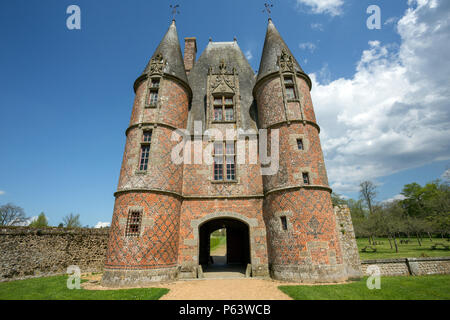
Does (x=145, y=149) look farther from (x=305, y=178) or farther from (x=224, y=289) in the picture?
(x=305, y=178)

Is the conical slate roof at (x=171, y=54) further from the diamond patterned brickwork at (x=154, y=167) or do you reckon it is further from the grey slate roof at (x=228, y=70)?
the diamond patterned brickwork at (x=154, y=167)

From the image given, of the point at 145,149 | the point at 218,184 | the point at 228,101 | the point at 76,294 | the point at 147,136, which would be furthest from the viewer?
the point at 228,101

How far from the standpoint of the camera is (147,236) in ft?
34.0

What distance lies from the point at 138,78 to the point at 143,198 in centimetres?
834

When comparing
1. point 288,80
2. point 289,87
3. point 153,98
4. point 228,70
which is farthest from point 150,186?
point 228,70

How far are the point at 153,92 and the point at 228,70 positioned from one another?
738 centimetres

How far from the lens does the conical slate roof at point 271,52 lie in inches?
556

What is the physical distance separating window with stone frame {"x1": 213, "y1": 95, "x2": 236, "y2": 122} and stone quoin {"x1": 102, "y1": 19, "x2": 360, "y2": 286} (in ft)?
0.26

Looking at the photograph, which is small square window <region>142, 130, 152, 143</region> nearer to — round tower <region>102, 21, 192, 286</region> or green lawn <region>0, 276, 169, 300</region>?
round tower <region>102, 21, 192, 286</region>

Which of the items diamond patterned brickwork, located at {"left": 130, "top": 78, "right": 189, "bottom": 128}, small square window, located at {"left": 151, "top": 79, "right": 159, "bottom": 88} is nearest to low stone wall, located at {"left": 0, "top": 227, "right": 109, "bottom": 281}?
diamond patterned brickwork, located at {"left": 130, "top": 78, "right": 189, "bottom": 128}

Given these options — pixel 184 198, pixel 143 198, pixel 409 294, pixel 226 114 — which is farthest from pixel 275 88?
pixel 409 294

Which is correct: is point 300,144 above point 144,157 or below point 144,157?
above

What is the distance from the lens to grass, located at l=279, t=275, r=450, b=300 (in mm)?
6969
